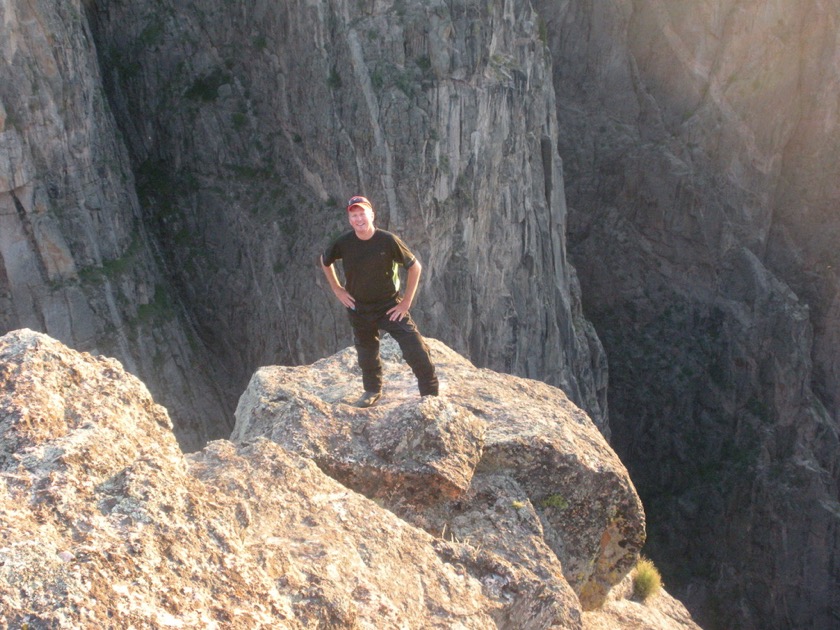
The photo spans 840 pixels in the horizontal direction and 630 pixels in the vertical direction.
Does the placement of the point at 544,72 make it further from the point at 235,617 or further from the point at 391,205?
the point at 235,617

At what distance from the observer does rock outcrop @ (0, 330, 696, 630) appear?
2.94m

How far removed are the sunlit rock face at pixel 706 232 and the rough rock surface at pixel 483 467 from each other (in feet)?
94.8

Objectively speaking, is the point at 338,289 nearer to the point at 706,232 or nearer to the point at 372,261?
the point at 372,261

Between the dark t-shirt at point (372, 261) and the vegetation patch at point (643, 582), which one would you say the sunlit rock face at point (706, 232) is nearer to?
the vegetation patch at point (643, 582)

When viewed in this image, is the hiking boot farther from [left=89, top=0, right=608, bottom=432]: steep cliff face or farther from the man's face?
[left=89, top=0, right=608, bottom=432]: steep cliff face

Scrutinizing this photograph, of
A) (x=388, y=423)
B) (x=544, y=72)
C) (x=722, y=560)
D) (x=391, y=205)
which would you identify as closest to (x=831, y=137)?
(x=544, y=72)

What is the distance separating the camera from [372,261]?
605 centimetres

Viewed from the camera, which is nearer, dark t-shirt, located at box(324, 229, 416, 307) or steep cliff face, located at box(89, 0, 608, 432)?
dark t-shirt, located at box(324, 229, 416, 307)

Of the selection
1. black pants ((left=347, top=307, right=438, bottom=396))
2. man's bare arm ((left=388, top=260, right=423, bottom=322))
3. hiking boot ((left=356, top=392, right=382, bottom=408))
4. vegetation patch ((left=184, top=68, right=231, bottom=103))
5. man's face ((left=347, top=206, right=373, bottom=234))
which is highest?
vegetation patch ((left=184, top=68, right=231, bottom=103))

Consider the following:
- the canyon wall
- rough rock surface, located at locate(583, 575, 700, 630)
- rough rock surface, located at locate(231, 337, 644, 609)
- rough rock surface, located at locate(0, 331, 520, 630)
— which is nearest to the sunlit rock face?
the canyon wall

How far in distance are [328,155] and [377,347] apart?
19678 millimetres

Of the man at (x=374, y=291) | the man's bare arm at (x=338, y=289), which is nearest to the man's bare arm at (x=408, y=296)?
the man at (x=374, y=291)

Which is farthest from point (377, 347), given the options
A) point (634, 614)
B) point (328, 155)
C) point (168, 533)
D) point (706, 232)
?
point (706, 232)

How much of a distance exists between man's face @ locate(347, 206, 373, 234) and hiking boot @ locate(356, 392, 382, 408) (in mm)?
1302
